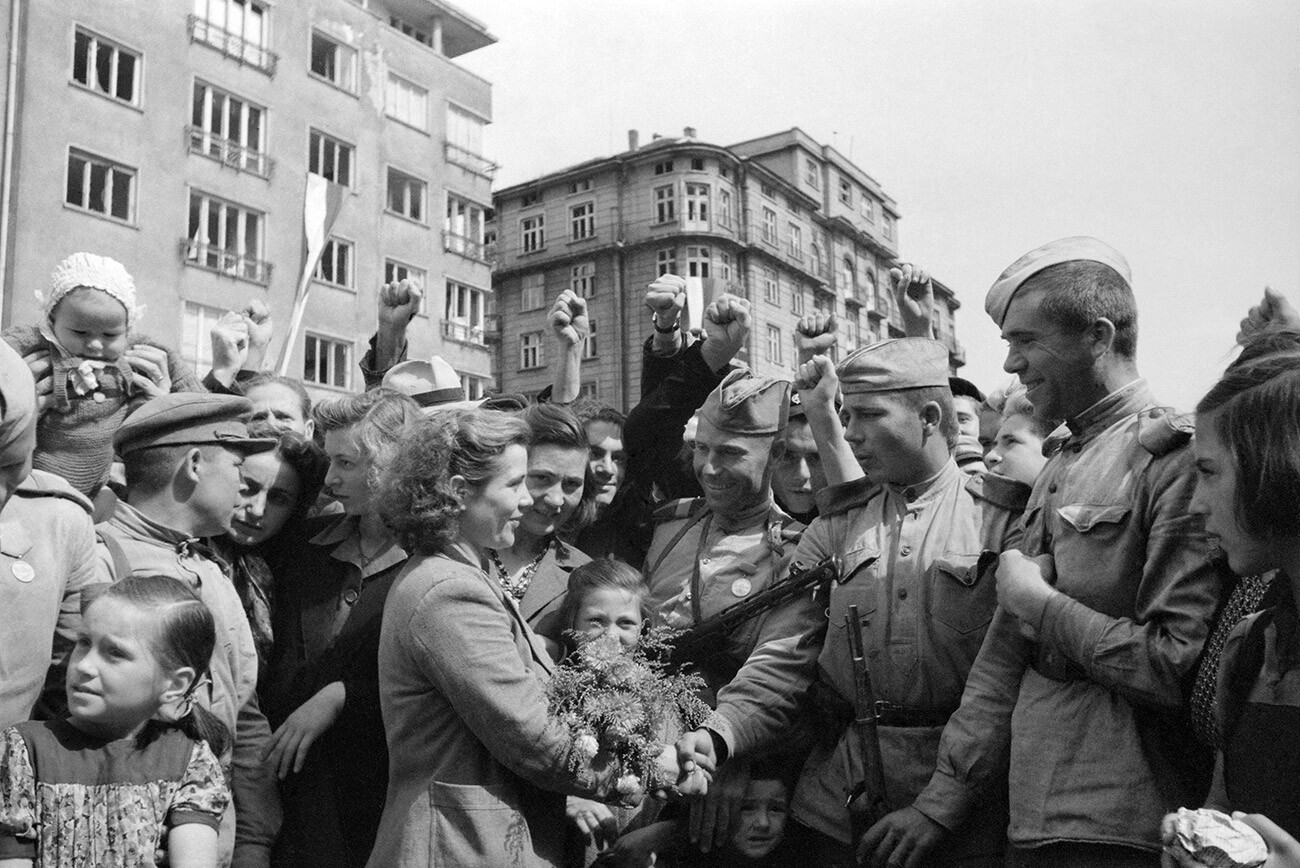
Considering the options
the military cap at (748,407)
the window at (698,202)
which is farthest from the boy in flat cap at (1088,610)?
the window at (698,202)

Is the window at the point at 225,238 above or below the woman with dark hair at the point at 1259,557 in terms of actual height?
above

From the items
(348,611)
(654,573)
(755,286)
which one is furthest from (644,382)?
(755,286)

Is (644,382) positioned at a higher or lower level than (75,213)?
lower

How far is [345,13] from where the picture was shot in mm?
27656

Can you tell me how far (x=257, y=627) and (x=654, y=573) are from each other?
4.88 feet

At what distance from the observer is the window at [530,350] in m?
50.3

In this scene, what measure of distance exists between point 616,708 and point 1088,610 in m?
1.22

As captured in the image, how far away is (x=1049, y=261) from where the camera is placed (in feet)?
10.1

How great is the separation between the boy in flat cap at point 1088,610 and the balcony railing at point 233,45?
979 inches

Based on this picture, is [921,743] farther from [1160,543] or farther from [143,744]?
[143,744]

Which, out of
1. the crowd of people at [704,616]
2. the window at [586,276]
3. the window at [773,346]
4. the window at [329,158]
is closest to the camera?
the crowd of people at [704,616]

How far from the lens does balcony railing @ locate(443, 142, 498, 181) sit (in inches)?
1201

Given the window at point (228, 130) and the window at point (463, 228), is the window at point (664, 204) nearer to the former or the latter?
the window at point (463, 228)

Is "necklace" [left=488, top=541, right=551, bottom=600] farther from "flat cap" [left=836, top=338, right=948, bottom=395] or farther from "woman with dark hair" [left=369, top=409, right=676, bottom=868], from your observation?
"flat cap" [left=836, top=338, right=948, bottom=395]
